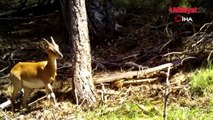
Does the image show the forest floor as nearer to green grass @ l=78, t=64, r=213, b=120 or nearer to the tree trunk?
green grass @ l=78, t=64, r=213, b=120

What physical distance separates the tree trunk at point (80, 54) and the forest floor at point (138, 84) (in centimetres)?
16

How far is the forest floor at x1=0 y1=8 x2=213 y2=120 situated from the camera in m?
5.83

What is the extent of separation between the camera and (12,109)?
6.46 m

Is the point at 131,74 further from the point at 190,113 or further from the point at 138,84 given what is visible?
the point at 190,113

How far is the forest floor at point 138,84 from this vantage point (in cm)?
583

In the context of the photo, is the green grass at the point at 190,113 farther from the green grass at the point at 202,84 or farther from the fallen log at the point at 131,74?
the fallen log at the point at 131,74

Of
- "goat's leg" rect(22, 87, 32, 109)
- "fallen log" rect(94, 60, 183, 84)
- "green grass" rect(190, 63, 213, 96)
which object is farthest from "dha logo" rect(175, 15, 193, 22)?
"goat's leg" rect(22, 87, 32, 109)

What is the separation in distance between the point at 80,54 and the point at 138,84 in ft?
3.31

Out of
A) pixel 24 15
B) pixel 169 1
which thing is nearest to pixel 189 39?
pixel 169 1

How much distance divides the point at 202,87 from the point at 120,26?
3329mm

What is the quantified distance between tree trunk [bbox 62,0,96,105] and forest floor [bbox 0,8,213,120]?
0.16 metres

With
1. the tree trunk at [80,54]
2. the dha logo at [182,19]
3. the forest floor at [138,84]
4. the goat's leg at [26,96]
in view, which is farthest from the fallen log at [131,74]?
the dha logo at [182,19]

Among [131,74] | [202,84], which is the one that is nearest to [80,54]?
[131,74]

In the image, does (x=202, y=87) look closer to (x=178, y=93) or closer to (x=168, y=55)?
(x=178, y=93)
